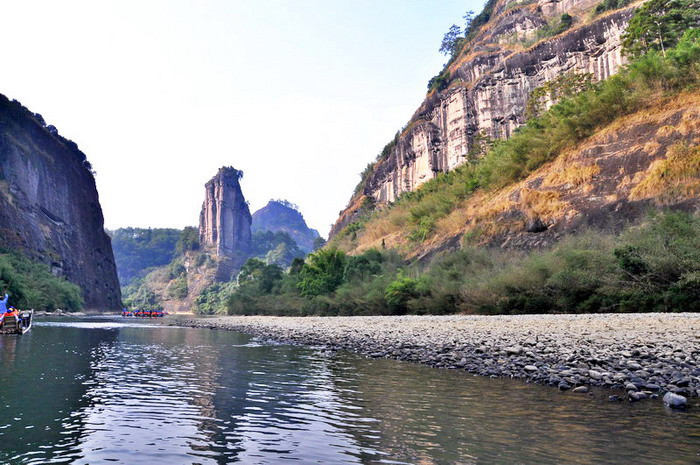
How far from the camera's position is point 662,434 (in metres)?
5.80

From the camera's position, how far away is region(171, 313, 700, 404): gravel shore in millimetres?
8508

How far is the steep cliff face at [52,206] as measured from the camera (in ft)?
253

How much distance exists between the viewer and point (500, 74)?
6041 cm

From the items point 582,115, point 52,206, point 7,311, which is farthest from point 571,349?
point 52,206

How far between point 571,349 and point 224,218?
555 feet

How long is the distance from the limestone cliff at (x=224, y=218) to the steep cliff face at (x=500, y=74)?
357 feet

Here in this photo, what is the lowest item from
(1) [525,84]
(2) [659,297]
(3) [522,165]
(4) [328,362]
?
(4) [328,362]

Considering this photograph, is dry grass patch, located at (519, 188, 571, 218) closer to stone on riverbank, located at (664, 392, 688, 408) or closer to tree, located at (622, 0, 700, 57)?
tree, located at (622, 0, 700, 57)

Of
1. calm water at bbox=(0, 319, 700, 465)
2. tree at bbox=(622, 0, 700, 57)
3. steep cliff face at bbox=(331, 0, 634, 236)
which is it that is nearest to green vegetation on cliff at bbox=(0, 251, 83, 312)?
calm water at bbox=(0, 319, 700, 465)

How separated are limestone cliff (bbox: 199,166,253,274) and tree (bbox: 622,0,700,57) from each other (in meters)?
145

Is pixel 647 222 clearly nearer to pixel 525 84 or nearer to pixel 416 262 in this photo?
pixel 416 262

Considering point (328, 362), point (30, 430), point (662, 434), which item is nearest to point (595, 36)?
point (328, 362)

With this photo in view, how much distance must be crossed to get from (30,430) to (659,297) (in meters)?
17.6

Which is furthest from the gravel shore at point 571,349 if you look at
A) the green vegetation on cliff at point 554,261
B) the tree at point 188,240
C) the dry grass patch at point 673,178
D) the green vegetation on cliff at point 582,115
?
the tree at point 188,240
